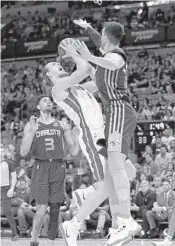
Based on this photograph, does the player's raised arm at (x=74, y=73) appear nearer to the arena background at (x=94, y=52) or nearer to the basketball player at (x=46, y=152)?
the basketball player at (x=46, y=152)

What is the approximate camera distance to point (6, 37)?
93.0 ft

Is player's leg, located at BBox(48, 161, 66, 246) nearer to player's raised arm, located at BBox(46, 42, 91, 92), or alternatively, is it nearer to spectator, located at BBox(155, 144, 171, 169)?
player's raised arm, located at BBox(46, 42, 91, 92)

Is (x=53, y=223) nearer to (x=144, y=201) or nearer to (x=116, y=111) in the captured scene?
(x=116, y=111)

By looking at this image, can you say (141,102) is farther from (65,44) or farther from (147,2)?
(65,44)

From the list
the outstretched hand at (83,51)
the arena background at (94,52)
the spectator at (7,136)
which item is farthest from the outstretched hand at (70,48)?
the spectator at (7,136)

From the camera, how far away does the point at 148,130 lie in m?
16.3

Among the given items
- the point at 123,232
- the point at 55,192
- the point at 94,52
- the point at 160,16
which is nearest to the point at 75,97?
the point at 55,192

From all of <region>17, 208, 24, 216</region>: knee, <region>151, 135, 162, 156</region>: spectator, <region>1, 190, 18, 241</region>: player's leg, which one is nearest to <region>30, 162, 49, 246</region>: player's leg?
<region>1, 190, 18, 241</region>: player's leg

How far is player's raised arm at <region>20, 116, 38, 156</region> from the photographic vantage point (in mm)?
7852

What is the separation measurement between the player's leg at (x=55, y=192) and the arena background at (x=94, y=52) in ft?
20.7

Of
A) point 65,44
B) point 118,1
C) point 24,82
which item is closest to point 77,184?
point 65,44

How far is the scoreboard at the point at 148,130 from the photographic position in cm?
1628

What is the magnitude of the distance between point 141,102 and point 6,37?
10.5 meters

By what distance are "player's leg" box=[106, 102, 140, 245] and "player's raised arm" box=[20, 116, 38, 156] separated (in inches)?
84.7
